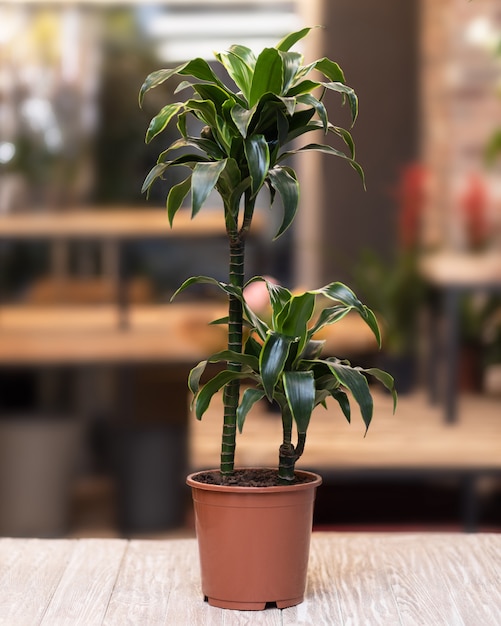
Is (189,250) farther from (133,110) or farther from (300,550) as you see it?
(300,550)

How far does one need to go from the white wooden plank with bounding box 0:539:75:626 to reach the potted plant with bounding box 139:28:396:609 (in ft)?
0.91

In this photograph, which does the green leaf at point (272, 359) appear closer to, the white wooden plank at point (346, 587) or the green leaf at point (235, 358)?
the green leaf at point (235, 358)

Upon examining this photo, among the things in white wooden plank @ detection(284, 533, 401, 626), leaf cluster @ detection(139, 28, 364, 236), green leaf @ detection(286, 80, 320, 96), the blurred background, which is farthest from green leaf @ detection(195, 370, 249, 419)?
the blurred background

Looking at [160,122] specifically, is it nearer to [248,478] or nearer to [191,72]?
[191,72]

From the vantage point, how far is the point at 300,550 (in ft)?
5.43

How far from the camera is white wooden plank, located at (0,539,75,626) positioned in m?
1.65

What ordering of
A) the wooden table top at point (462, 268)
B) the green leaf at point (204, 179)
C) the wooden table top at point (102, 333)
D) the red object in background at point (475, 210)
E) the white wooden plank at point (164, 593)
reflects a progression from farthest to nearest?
the wooden table top at point (102, 333) → the red object in background at point (475, 210) → the wooden table top at point (462, 268) → the white wooden plank at point (164, 593) → the green leaf at point (204, 179)

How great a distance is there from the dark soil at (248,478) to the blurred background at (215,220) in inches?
65.7

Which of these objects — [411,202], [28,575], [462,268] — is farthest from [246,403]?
[411,202]

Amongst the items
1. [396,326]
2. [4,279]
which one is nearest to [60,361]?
[4,279]

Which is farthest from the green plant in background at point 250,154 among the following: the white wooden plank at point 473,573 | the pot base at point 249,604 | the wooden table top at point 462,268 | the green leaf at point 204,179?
the wooden table top at point 462,268

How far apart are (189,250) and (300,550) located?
6.76 feet

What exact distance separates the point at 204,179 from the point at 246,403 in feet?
1.12

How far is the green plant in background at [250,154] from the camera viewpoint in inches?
61.7
